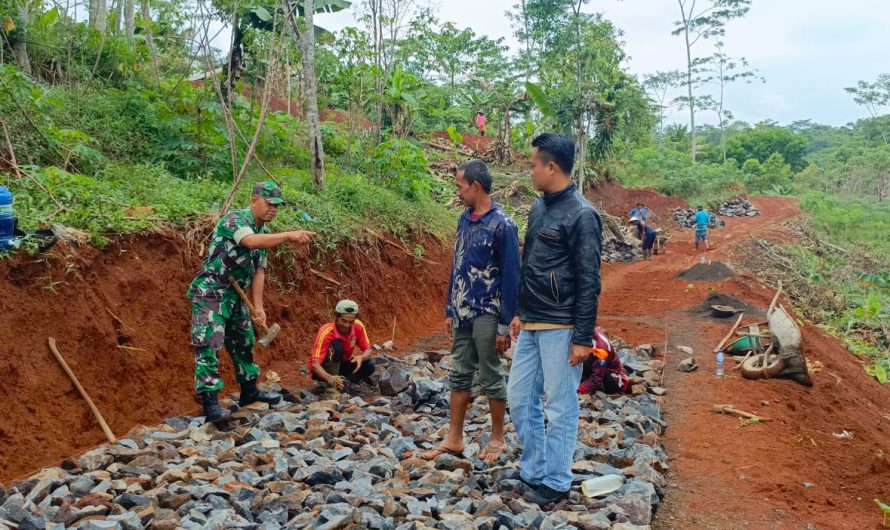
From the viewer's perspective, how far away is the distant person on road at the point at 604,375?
671 cm

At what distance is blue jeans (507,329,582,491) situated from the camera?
154 inches

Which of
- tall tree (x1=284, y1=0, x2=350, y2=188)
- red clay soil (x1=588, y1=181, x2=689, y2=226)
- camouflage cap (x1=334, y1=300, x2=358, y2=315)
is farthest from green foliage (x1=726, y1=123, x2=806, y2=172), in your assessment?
camouflage cap (x1=334, y1=300, x2=358, y2=315)

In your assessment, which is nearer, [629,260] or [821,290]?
[821,290]

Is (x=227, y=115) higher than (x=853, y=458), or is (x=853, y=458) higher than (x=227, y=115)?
(x=227, y=115)

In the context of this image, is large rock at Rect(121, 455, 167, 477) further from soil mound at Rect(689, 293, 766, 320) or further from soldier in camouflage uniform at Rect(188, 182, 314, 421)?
soil mound at Rect(689, 293, 766, 320)

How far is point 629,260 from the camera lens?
20.2 meters

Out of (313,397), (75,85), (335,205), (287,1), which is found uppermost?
(287,1)

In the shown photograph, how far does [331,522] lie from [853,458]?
4.88m

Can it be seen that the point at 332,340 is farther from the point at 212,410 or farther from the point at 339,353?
the point at 212,410

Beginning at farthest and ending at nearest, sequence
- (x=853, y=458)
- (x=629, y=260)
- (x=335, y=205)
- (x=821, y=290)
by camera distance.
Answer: (x=629, y=260) → (x=821, y=290) → (x=335, y=205) → (x=853, y=458)

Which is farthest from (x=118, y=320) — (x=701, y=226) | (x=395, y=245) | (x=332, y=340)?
(x=701, y=226)

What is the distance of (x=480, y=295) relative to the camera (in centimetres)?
447

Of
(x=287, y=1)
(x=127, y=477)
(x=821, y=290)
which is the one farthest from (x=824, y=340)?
(x=127, y=477)

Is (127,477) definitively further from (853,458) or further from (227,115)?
(853,458)
